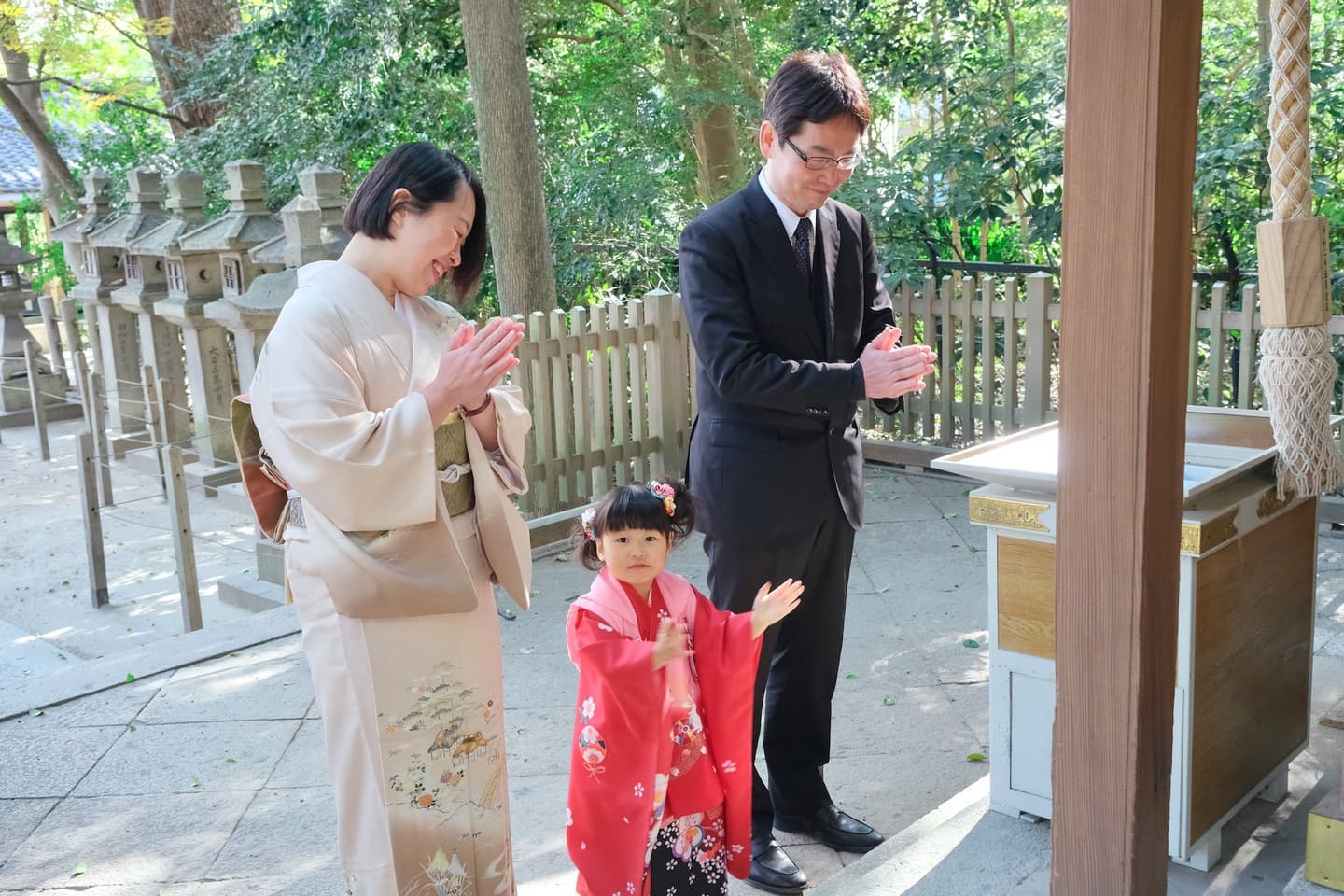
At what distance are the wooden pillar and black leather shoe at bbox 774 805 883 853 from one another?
1.24 m

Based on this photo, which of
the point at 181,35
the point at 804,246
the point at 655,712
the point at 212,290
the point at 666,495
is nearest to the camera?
the point at 655,712

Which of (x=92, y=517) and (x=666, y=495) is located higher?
(x=666, y=495)

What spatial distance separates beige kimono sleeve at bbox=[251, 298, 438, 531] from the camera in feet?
7.55

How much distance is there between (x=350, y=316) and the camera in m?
2.38

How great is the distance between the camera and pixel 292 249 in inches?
282

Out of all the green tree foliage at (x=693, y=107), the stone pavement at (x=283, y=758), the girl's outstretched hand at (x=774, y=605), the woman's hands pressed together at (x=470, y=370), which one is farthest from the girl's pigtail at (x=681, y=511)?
the green tree foliage at (x=693, y=107)

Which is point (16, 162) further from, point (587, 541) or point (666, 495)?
point (666, 495)

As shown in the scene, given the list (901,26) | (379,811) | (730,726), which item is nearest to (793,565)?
(730,726)

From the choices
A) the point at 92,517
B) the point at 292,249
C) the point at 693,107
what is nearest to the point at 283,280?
the point at 292,249

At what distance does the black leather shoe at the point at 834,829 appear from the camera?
3.23 m

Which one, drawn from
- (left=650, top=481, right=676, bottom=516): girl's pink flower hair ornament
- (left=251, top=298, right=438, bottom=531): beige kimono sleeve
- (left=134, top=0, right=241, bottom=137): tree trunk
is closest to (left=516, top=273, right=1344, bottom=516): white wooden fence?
(left=650, top=481, right=676, bottom=516): girl's pink flower hair ornament

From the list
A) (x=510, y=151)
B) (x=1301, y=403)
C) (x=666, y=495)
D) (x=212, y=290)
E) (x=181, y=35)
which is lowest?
(x=666, y=495)

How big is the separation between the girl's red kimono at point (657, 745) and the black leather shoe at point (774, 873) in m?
0.32

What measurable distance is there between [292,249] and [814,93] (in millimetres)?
5126
